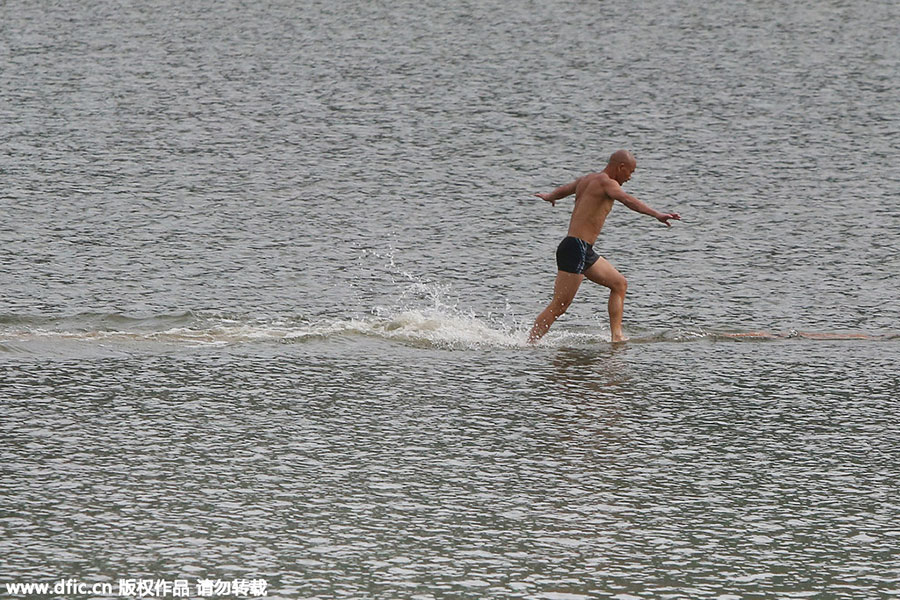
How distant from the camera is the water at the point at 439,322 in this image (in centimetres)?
1032

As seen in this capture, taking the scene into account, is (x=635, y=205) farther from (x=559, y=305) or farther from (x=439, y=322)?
(x=439, y=322)

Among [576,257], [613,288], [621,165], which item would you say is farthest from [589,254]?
[621,165]

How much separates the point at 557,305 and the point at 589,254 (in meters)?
0.71

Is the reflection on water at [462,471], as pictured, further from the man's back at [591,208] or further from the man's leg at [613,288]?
the man's back at [591,208]

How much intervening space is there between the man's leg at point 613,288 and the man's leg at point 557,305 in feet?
0.74

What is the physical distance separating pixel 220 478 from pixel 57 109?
18265 mm

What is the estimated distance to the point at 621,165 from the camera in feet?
53.7

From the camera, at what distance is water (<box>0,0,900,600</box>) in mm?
10320

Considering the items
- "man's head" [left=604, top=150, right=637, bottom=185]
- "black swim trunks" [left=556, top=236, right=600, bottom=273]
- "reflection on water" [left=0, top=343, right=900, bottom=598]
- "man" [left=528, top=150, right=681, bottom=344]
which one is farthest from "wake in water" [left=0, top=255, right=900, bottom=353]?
"man's head" [left=604, top=150, right=637, bottom=185]

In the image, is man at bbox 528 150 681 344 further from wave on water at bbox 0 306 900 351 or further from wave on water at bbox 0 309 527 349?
wave on water at bbox 0 309 527 349

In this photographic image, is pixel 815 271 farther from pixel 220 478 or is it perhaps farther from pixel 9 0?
pixel 9 0

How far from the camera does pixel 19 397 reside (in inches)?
531

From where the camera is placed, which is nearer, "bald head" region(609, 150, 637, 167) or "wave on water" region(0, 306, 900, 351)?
"wave on water" region(0, 306, 900, 351)

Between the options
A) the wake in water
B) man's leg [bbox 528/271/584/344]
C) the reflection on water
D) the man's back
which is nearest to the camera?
the reflection on water
